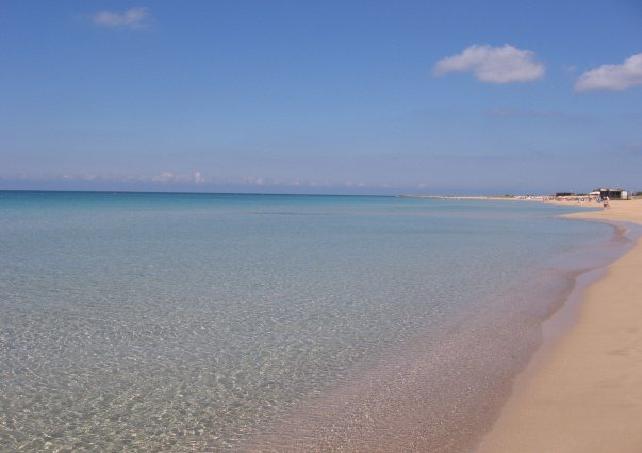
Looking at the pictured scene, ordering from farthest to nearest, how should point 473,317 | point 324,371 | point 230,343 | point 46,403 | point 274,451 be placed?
point 473,317 < point 230,343 < point 324,371 < point 46,403 < point 274,451

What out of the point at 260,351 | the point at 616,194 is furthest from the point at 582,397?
the point at 616,194

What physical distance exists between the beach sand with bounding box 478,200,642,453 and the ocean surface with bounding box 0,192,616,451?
0.33 m

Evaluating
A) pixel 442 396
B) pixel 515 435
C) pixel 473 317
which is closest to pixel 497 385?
pixel 442 396

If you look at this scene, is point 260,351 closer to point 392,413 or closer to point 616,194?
point 392,413

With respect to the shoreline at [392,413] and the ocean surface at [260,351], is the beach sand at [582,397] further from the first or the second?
the ocean surface at [260,351]

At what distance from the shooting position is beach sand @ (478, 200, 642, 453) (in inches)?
187

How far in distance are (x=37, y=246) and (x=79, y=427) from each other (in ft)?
60.1

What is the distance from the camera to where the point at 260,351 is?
7812 mm

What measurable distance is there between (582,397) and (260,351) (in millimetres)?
4263

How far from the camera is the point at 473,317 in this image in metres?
10.0

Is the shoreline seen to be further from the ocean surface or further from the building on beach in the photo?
the building on beach

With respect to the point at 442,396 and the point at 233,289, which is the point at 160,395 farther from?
the point at 233,289

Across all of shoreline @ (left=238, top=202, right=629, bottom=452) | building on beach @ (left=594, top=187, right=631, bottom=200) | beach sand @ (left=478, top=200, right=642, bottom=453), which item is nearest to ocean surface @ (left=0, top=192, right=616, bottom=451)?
shoreline @ (left=238, top=202, right=629, bottom=452)

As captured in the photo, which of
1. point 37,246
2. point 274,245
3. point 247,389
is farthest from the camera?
point 274,245
